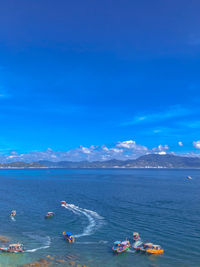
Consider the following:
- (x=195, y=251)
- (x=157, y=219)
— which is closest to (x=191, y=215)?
(x=157, y=219)

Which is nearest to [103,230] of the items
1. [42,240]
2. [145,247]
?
[42,240]

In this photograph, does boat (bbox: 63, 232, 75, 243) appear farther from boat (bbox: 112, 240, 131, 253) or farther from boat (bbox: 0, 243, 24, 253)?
boat (bbox: 112, 240, 131, 253)

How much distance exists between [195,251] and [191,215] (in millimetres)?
37747

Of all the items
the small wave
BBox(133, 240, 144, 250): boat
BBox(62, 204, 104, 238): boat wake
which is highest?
BBox(133, 240, 144, 250): boat

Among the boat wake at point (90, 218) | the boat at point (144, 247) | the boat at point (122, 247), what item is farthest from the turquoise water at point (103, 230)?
the boat at point (144, 247)

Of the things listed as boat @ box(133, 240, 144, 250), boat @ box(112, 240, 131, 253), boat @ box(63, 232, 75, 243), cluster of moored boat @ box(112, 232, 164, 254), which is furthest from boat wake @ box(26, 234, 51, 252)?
boat @ box(133, 240, 144, 250)

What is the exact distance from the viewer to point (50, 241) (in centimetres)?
6650

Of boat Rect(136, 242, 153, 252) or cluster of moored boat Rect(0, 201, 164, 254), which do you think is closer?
cluster of moored boat Rect(0, 201, 164, 254)

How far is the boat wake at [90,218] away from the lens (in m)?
74.9

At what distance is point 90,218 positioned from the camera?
91062 mm

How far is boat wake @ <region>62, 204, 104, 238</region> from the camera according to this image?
74.9 m

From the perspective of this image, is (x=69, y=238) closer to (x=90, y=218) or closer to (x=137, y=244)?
(x=137, y=244)

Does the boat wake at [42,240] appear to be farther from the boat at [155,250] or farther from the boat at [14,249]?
the boat at [155,250]

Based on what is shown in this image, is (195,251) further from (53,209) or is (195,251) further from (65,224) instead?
(53,209)
